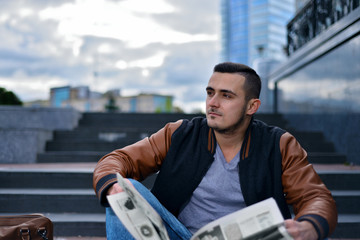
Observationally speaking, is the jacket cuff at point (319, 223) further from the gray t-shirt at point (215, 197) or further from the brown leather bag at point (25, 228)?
the brown leather bag at point (25, 228)

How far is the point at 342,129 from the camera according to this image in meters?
6.43

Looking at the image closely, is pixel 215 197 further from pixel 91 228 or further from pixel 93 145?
pixel 93 145

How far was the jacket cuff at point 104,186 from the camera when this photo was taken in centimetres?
176

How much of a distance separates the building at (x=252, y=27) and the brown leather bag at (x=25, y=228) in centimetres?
9832

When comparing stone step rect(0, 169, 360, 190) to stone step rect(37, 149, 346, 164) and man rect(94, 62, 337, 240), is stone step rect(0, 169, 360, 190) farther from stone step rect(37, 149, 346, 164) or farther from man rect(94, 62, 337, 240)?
man rect(94, 62, 337, 240)

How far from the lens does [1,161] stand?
582cm

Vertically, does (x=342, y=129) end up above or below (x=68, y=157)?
above

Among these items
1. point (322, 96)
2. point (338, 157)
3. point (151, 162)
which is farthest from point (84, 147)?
point (322, 96)

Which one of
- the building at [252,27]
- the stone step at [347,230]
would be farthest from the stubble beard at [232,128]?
the building at [252,27]

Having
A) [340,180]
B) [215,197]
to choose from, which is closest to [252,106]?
[215,197]

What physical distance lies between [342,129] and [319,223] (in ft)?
18.2

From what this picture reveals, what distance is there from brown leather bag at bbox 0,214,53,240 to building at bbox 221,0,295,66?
323 ft

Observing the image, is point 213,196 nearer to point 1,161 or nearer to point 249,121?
point 249,121

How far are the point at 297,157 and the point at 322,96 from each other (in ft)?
20.4
